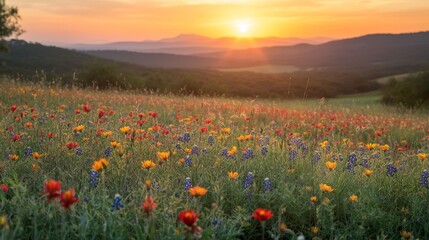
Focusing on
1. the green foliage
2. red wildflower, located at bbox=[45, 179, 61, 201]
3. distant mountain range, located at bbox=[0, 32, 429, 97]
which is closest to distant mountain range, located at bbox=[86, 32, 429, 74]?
distant mountain range, located at bbox=[0, 32, 429, 97]

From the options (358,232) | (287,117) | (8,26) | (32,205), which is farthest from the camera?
(8,26)

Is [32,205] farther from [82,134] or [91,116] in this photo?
[91,116]

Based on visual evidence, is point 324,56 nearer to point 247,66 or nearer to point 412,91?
point 247,66

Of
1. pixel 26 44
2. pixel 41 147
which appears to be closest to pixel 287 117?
pixel 41 147

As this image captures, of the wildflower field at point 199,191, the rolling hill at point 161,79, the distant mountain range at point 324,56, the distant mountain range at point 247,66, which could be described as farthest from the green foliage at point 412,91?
the distant mountain range at point 324,56

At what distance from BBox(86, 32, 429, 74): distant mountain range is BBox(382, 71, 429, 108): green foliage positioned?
201 feet

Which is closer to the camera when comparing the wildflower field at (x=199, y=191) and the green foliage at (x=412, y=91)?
the wildflower field at (x=199, y=191)

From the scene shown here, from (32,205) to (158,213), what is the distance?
0.82m

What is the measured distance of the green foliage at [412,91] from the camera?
30.2 m

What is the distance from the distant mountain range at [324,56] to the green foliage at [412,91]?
61.3 metres

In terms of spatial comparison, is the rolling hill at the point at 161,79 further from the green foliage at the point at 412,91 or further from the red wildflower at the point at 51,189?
the red wildflower at the point at 51,189

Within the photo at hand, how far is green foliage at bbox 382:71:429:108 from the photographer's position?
30.2 metres

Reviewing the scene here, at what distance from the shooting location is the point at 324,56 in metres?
127

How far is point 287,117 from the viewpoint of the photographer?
939cm
